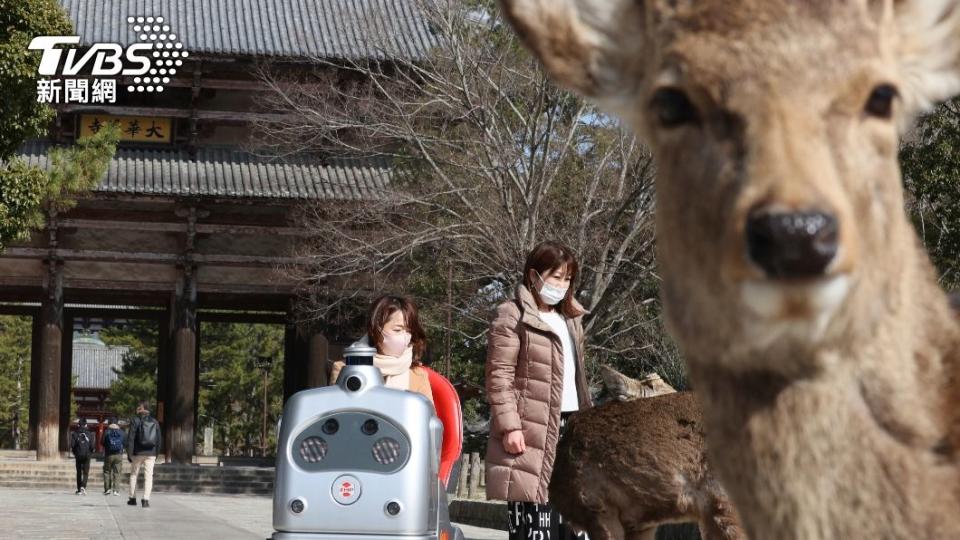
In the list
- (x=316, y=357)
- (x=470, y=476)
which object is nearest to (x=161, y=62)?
(x=316, y=357)

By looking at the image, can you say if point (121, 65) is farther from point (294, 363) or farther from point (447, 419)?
point (447, 419)

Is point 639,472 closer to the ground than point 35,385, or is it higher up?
closer to the ground

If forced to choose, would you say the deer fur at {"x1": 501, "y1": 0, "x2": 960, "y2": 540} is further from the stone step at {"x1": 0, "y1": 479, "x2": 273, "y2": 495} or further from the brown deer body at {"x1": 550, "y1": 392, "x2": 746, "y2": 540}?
the stone step at {"x1": 0, "y1": 479, "x2": 273, "y2": 495}

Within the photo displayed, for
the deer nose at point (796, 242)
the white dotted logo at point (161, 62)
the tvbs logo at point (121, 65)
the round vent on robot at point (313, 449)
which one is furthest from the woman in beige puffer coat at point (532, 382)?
the white dotted logo at point (161, 62)

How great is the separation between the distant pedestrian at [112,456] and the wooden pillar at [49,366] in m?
2.08

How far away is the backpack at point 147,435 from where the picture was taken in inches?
804

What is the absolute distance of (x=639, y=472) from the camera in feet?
14.4

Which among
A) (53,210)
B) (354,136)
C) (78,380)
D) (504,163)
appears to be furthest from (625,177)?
(78,380)

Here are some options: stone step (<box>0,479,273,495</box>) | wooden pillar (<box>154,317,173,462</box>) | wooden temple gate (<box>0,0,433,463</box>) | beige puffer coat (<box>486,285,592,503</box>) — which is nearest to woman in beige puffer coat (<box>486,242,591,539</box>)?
beige puffer coat (<box>486,285,592,503</box>)

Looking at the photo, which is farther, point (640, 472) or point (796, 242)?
point (640, 472)

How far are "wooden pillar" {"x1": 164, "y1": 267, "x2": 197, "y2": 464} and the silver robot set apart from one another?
21047 mm

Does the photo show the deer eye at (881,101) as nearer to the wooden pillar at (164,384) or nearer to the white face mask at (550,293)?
the white face mask at (550,293)

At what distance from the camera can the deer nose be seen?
4.75 ft

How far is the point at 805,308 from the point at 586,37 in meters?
0.62
